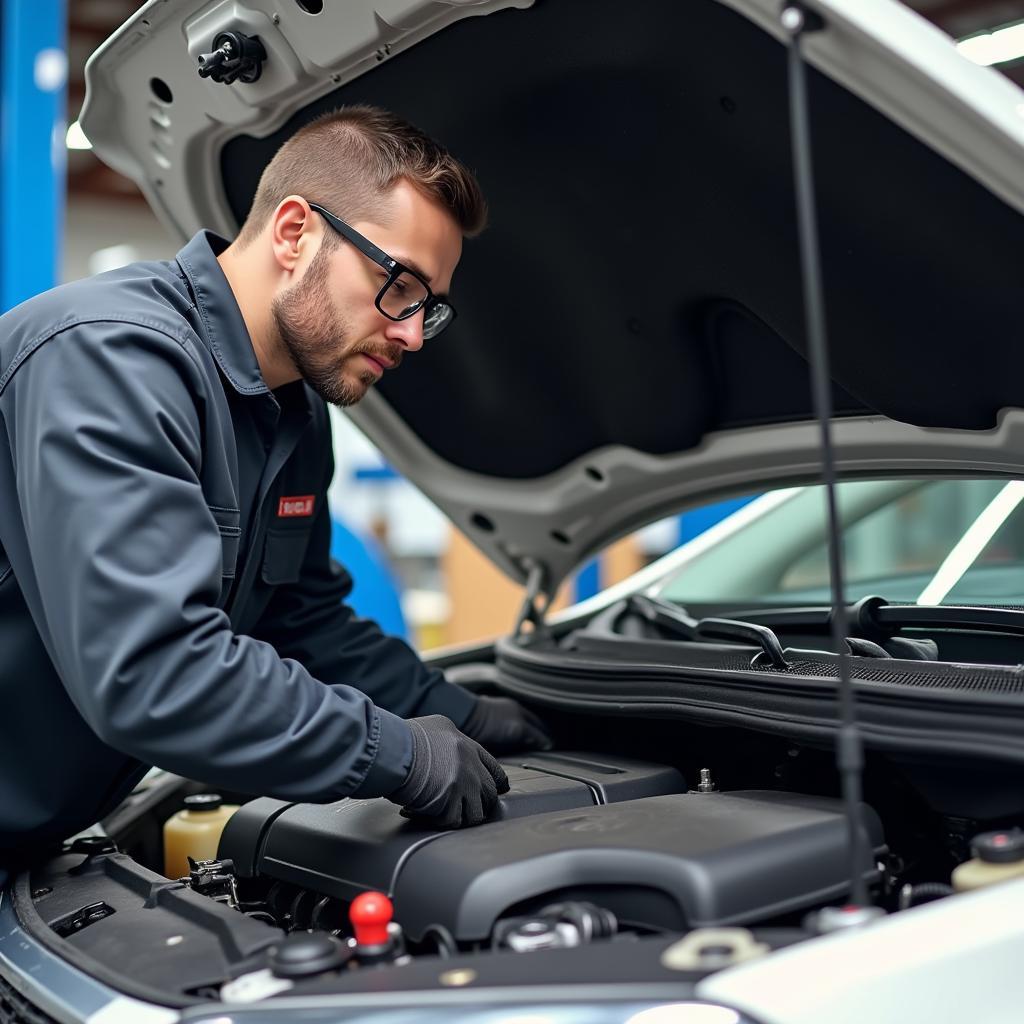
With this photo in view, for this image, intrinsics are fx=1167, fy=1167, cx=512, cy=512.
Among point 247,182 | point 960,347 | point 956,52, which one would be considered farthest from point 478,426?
point 956,52

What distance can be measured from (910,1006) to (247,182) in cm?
144

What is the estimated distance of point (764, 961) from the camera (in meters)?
0.80

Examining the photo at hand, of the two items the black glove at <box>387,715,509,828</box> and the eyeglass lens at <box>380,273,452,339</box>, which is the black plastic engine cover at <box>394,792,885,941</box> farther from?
the eyeglass lens at <box>380,273,452,339</box>

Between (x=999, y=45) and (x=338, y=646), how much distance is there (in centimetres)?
166

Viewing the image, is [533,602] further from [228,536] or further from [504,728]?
[228,536]

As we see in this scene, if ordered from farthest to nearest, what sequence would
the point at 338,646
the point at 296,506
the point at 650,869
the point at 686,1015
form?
1. the point at 338,646
2. the point at 296,506
3. the point at 650,869
4. the point at 686,1015

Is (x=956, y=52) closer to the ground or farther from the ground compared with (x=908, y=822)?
farther from the ground

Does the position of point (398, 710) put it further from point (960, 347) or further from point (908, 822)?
point (960, 347)

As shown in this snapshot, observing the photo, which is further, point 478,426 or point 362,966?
point 478,426

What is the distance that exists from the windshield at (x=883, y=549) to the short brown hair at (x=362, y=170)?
2.51ft

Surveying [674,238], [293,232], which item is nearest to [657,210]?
[674,238]

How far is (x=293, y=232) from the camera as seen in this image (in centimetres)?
140

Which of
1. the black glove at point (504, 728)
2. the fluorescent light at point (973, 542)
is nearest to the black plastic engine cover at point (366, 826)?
the black glove at point (504, 728)

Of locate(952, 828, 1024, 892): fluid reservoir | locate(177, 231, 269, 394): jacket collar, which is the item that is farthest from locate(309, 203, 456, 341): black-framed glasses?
locate(952, 828, 1024, 892): fluid reservoir
